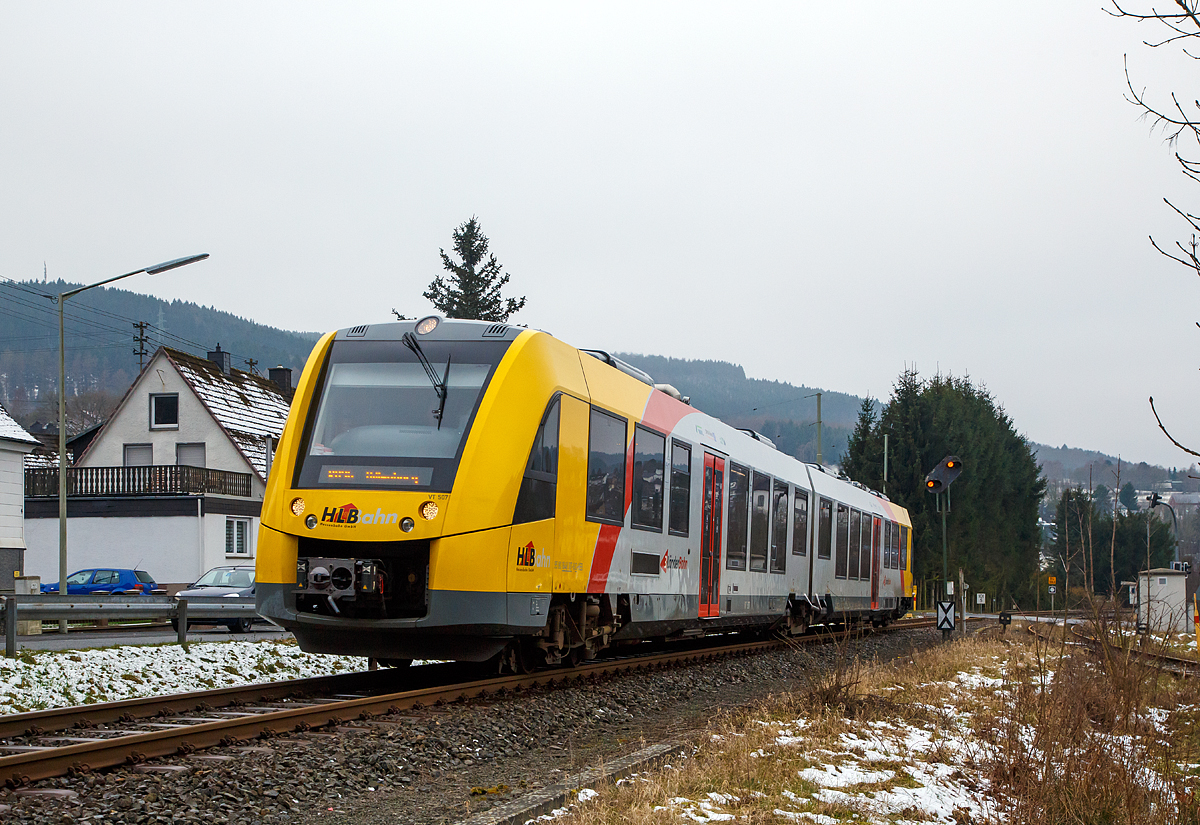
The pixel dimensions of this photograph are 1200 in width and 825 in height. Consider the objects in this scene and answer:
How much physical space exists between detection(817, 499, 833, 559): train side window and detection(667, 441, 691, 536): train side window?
7219mm

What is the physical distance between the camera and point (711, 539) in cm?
1495

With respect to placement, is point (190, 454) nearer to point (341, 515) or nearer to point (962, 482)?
point (341, 515)

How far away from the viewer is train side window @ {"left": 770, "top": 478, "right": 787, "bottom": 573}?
58.6ft

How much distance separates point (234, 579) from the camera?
80.5 feet

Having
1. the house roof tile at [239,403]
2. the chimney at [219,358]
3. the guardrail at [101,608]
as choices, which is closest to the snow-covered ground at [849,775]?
the guardrail at [101,608]

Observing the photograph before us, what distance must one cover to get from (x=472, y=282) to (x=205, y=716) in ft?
155

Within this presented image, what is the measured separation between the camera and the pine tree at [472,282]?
54.1 metres

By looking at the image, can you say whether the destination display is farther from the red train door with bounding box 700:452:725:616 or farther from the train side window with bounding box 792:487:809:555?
the train side window with bounding box 792:487:809:555

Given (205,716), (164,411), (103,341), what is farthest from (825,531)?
(103,341)

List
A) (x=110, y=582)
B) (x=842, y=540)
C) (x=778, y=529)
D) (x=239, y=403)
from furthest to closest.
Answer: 1. (x=239, y=403)
2. (x=110, y=582)
3. (x=842, y=540)
4. (x=778, y=529)

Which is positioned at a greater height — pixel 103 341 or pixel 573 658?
pixel 103 341

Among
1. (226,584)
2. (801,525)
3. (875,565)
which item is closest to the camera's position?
(801,525)

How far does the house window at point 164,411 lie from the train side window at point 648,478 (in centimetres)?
3408

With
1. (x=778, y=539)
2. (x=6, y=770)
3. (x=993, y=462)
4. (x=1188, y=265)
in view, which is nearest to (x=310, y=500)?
(x=6, y=770)
